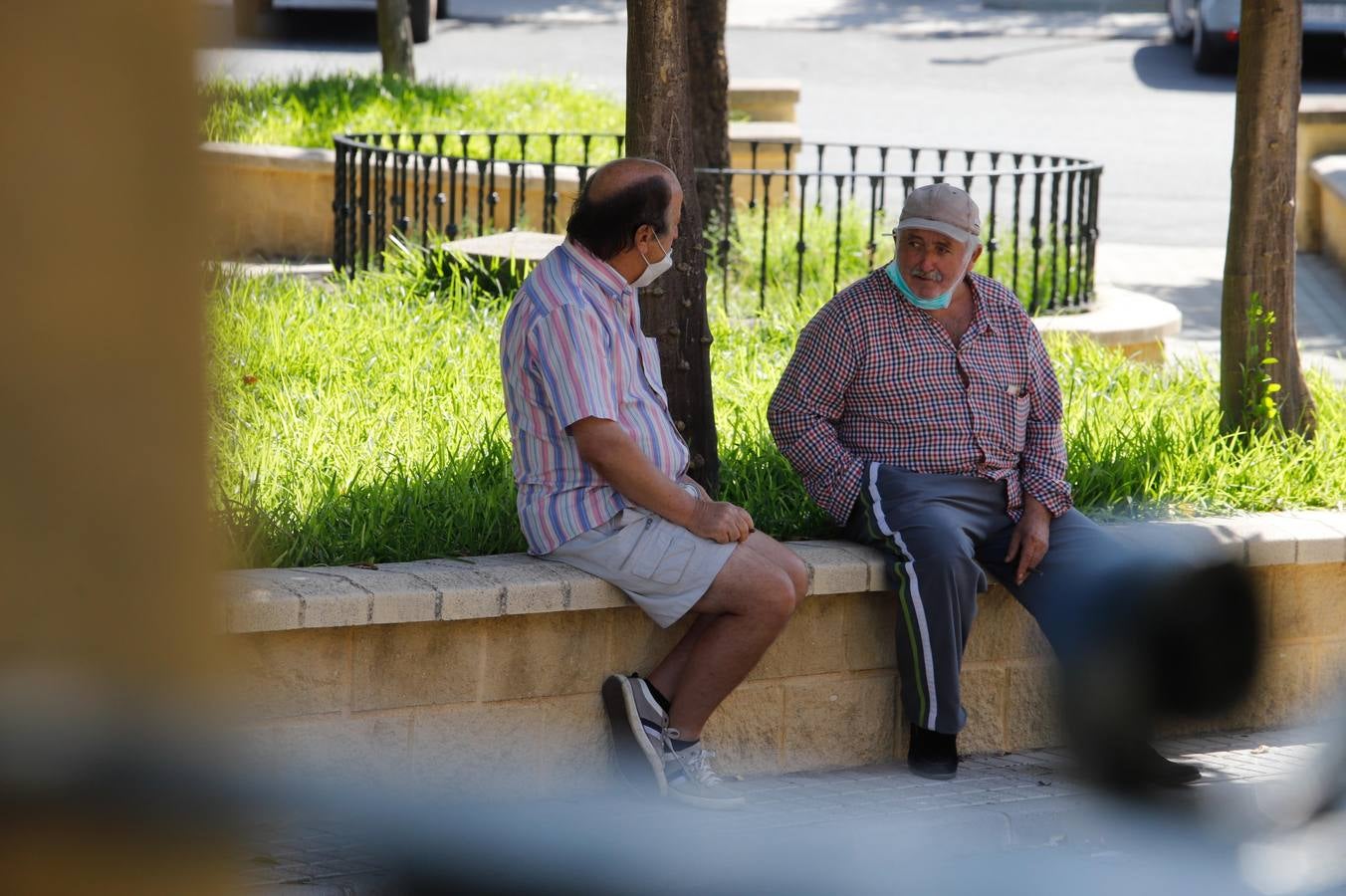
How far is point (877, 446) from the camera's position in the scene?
445cm

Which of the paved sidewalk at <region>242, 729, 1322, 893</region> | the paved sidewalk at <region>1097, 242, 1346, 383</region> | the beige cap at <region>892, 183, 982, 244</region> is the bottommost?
the paved sidewalk at <region>1097, 242, 1346, 383</region>

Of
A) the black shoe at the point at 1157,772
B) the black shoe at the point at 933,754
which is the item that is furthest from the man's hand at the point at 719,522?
the black shoe at the point at 1157,772

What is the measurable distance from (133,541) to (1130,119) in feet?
63.0

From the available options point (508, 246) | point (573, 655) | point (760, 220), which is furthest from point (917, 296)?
point (760, 220)

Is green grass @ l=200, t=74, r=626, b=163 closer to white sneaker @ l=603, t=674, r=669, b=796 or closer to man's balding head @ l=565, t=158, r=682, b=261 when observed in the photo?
man's balding head @ l=565, t=158, r=682, b=261

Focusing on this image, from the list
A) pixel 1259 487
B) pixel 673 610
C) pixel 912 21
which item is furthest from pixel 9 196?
pixel 912 21

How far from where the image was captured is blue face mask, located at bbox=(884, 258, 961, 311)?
14.5 feet

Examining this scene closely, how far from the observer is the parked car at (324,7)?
0.44 m

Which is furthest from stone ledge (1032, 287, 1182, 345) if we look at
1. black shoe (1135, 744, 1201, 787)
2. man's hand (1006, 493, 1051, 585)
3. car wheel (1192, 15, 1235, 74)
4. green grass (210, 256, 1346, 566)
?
car wheel (1192, 15, 1235, 74)

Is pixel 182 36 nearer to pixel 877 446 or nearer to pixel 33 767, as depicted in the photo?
pixel 33 767

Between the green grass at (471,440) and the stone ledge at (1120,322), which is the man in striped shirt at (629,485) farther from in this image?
the stone ledge at (1120,322)

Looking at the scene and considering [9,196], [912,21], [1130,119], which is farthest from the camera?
[912,21]

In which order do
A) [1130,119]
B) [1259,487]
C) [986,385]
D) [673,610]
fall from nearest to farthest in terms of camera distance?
[673,610], [986,385], [1259,487], [1130,119]

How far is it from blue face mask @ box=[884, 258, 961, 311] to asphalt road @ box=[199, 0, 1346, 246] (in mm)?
8331
